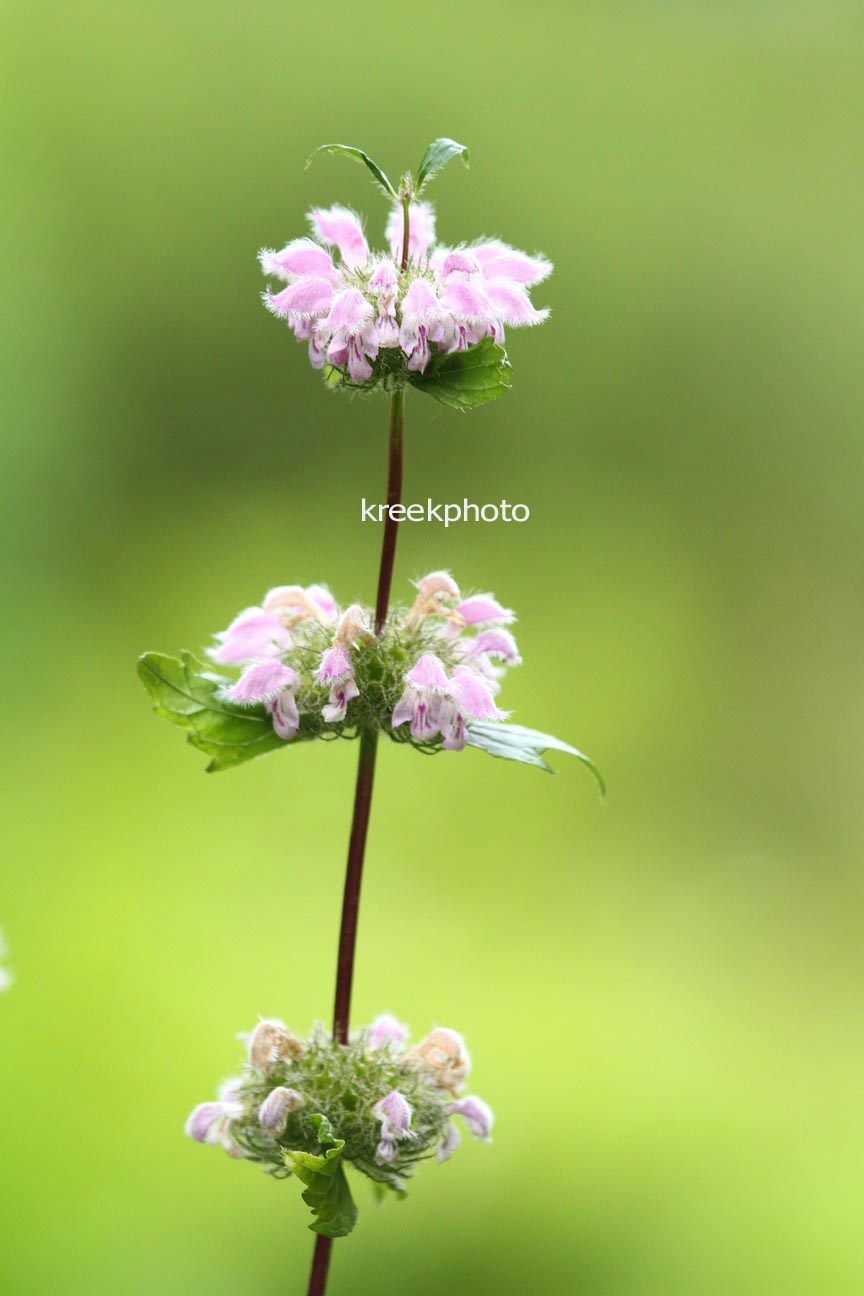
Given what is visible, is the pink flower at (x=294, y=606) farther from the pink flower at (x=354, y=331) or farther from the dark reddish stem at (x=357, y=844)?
the pink flower at (x=354, y=331)

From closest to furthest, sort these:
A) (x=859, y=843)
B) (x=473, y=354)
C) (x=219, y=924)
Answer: (x=473, y=354) → (x=219, y=924) → (x=859, y=843)

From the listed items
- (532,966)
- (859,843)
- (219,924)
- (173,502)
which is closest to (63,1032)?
(219,924)

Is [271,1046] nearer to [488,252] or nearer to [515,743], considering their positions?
[515,743]

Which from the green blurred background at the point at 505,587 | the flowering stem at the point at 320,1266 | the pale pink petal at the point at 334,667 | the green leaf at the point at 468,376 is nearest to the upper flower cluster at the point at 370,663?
the pale pink petal at the point at 334,667

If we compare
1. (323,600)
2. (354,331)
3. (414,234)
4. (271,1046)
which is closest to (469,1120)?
(271,1046)

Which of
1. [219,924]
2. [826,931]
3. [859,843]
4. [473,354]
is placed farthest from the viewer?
[859,843]

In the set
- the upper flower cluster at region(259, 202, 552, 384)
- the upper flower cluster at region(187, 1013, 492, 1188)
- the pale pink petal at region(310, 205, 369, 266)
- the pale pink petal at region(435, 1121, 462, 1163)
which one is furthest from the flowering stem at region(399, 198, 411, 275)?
the pale pink petal at region(435, 1121, 462, 1163)

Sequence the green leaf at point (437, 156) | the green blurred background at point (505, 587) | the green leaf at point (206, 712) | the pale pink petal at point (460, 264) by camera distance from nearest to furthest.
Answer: the green leaf at point (437, 156), the pale pink petal at point (460, 264), the green leaf at point (206, 712), the green blurred background at point (505, 587)

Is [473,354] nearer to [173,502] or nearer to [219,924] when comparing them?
[219,924]
